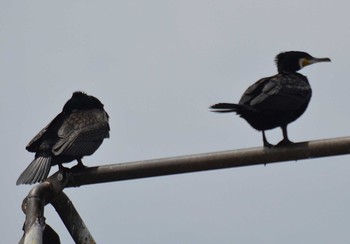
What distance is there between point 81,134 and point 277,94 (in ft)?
6.39

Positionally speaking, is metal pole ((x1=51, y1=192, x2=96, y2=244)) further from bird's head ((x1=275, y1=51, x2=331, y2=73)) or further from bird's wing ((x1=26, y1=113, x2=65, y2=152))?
bird's head ((x1=275, y1=51, x2=331, y2=73))

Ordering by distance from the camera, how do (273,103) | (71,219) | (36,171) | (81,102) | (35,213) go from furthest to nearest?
(81,102)
(36,171)
(273,103)
(71,219)
(35,213)

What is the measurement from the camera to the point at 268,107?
712 centimetres

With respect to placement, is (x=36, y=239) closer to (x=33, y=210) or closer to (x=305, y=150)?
(x=33, y=210)

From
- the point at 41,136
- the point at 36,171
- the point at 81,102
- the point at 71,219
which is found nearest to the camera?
the point at 71,219

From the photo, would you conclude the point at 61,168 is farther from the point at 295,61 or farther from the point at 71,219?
the point at 295,61

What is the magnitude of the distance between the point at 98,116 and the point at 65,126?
0.53 meters

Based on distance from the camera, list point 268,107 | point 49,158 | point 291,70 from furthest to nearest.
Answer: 1. point 291,70
2. point 49,158
3. point 268,107

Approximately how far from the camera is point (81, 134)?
26.3ft

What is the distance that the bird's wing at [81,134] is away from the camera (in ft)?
25.8

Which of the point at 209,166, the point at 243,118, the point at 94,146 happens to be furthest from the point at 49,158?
the point at 209,166

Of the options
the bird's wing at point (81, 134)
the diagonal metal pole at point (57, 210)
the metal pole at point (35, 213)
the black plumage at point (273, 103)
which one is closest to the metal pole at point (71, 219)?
the diagonal metal pole at point (57, 210)

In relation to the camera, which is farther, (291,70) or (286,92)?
(291,70)

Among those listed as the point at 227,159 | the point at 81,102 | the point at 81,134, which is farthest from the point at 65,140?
the point at 227,159
